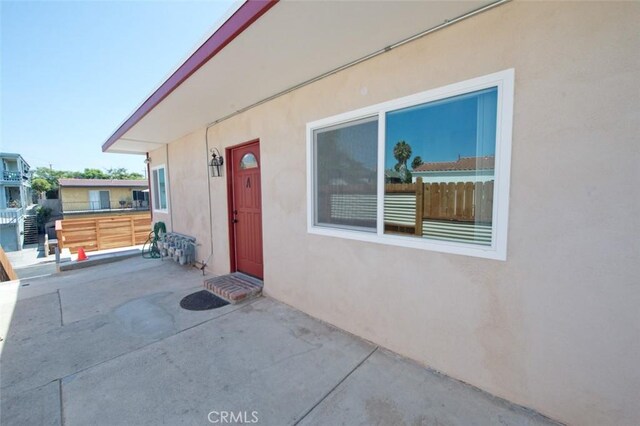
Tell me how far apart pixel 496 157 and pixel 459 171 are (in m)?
0.28

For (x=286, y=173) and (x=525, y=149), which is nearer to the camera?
(x=525, y=149)

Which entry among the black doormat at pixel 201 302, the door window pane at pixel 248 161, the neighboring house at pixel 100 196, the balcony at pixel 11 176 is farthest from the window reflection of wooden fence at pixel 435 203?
the balcony at pixel 11 176

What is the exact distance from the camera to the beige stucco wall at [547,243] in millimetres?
1441

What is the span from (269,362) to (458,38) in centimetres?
312

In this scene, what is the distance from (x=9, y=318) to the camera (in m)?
3.22

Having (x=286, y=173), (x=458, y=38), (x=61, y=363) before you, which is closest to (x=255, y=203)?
(x=286, y=173)

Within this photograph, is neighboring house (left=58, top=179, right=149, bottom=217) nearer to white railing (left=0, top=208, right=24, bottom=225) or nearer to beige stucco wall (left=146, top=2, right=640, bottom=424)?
white railing (left=0, top=208, right=24, bottom=225)

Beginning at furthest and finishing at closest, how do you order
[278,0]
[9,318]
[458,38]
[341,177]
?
[9,318] < [341,177] < [458,38] < [278,0]

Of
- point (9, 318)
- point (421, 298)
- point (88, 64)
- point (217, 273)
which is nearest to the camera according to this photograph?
point (421, 298)

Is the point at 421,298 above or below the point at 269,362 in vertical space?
above

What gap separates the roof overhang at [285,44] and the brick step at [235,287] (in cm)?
274

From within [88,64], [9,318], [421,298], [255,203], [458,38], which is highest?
[88,64]

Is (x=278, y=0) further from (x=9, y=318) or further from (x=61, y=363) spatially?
(x=9, y=318)

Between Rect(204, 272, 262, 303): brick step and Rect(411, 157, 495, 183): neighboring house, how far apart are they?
278 centimetres
